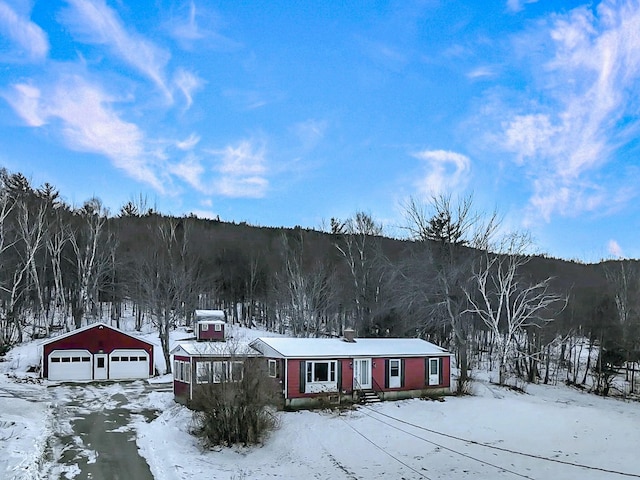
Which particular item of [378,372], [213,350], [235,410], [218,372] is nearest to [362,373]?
[378,372]

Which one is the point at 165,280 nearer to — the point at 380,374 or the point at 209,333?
the point at 209,333

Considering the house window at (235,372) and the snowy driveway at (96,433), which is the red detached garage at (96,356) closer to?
the snowy driveway at (96,433)

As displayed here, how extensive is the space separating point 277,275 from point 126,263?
15.8 m

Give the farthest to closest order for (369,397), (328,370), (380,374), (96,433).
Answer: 1. (380,374)
2. (369,397)
3. (328,370)
4. (96,433)

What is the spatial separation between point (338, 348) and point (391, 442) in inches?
335

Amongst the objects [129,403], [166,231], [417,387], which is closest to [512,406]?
[417,387]

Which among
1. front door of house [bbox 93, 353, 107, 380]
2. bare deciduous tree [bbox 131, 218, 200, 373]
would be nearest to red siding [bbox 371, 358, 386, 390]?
bare deciduous tree [bbox 131, 218, 200, 373]

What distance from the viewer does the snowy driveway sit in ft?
47.3

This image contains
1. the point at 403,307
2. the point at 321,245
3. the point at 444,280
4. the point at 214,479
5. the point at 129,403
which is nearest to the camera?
the point at 214,479

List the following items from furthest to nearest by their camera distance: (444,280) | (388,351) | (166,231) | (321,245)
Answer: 1. (321,245)
2. (166,231)
3. (444,280)
4. (388,351)

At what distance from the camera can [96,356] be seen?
34.9 meters

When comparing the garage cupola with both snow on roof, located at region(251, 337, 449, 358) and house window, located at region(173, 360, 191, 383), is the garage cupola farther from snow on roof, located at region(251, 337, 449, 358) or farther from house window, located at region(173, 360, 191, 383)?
snow on roof, located at region(251, 337, 449, 358)

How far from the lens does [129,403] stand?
25172mm

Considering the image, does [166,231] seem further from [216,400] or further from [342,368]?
[216,400]
